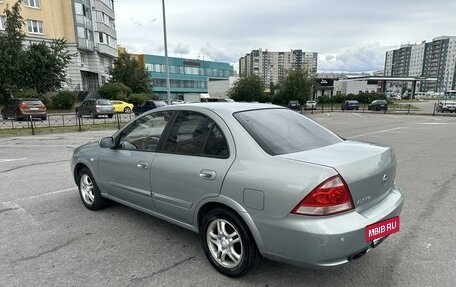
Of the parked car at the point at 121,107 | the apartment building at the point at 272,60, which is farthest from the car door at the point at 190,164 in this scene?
the apartment building at the point at 272,60

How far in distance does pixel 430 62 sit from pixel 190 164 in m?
161

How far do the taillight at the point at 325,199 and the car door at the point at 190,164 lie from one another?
75 centimetres

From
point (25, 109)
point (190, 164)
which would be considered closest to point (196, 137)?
point (190, 164)

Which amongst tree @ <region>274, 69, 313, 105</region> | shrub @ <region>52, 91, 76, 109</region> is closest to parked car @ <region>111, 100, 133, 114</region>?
shrub @ <region>52, 91, 76, 109</region>

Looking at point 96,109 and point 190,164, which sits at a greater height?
point 190,164

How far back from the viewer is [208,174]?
118 inches

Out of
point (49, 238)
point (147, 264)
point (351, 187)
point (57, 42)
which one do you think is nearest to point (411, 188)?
point (351, 187)

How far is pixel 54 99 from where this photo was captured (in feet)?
112

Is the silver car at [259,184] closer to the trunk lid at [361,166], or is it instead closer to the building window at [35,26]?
the trunk lid at [361,166]

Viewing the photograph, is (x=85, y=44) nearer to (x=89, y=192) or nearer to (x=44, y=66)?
(x=44, y=66)

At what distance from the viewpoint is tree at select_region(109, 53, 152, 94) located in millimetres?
47938

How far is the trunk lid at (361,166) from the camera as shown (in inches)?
103

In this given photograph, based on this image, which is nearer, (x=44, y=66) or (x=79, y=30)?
(x=44, y=66)

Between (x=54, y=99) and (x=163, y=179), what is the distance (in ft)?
117
